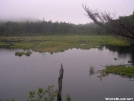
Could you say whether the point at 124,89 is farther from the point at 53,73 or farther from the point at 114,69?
the point at 53,73

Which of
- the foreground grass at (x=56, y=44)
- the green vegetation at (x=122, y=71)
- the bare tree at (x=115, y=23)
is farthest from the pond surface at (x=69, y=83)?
the foreground grass at (x=56, y=44)

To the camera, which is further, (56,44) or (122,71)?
(56,44)

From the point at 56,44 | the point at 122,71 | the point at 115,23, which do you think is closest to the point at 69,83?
the point at 122,71

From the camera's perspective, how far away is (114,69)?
924 inches

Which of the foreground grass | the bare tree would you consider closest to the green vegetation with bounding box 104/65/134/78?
the bare tree

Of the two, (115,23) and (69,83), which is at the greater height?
(115,23)

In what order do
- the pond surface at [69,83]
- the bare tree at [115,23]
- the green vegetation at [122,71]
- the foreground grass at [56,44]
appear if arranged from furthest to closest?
the foreground grass at [56,44]
the green vegetation at [122,71]
the pond surface at [69,83]
the bare tree at [115,23]

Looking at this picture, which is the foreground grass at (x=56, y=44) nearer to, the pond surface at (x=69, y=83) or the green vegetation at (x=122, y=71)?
the pond surface at (x=69, y=83)

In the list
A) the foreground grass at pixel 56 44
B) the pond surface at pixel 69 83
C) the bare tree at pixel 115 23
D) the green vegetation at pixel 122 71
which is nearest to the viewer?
the bare tree at pixel 115 23

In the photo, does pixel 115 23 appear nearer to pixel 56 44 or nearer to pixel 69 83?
pixel 69 83

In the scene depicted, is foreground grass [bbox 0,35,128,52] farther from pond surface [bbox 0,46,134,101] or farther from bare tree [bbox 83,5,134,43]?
bare tree [bbox 83,5,134,43]

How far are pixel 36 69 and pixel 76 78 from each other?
25.9 feet

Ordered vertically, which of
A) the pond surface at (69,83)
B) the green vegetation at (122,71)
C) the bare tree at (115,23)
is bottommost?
the pond surface at (69,83)

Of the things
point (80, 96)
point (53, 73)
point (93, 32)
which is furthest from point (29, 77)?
point (93, 32)
